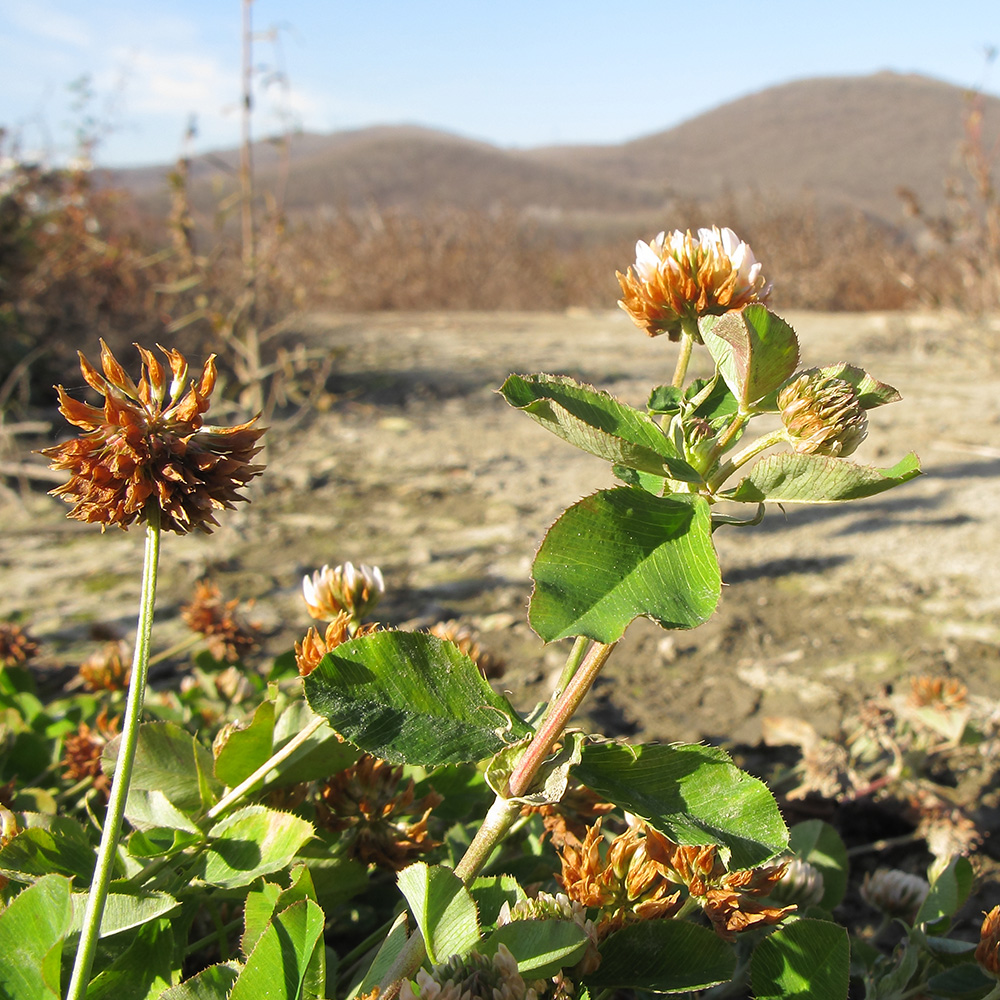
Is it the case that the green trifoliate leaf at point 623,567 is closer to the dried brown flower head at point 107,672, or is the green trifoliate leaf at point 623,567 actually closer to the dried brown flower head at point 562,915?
the dried brown flower head at point 562,915

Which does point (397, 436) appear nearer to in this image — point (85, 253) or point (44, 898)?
point (85, 253)

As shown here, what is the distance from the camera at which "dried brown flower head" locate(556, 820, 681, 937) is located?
2.76 ft

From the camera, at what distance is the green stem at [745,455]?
693 mm

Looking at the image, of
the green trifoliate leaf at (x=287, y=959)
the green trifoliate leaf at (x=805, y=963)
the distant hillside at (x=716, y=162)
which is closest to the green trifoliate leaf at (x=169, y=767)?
the green trifoliate leaf at (x=287, y=959)

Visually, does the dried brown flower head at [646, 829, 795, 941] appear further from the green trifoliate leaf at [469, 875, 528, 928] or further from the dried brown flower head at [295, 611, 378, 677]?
the dried brown flower head at [295, 611, 378, 677]

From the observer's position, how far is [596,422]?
0.72 metres

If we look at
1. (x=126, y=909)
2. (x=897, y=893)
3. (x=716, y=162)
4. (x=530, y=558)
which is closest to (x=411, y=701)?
(x=126, y=909)

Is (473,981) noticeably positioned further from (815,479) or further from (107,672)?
(107,672)

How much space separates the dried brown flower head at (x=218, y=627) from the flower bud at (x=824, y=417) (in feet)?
3.67

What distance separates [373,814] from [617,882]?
0.28m

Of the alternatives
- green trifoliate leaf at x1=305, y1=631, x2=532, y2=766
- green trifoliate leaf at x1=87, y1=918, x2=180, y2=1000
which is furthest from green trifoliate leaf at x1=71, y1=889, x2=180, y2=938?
green trifoliate leaf at x1=305, y1=631, x2=532, y2=766

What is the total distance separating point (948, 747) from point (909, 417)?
324 cm

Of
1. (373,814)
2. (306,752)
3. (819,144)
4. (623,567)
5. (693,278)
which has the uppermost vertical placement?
(819,144)

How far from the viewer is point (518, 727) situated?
77cm
